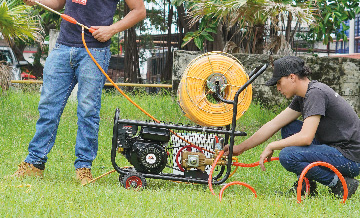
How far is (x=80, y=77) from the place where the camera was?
415 cm

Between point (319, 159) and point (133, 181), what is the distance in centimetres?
138

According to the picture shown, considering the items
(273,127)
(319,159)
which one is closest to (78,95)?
(273,127)

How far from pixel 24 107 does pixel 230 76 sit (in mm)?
5096

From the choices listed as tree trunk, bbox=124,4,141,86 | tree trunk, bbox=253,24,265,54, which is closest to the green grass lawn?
tree trunk, bbox=253,24,265,54

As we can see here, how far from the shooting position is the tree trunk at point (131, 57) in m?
14.0

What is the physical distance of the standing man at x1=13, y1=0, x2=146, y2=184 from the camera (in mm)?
4152

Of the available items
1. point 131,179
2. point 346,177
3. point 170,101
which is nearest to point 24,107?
point 170,101

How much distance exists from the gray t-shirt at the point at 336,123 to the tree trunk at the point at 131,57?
1030cm

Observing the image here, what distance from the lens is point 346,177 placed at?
408 cm

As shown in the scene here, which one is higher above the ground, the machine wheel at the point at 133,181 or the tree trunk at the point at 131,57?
the tree trunk at the point at 131,57

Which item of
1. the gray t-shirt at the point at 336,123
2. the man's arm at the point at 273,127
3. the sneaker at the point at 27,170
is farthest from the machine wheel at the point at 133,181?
the gray t-shirt at the point at 336,123

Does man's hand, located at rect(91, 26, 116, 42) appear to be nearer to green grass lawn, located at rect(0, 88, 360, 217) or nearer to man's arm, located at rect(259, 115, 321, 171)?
green grass lawn, located at rect(0, 88, 360, 217)

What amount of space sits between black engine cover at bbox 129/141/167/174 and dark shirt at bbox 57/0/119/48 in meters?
0.85

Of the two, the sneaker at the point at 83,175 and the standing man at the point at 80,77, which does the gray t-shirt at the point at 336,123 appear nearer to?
the standing man at the point at 80,77
